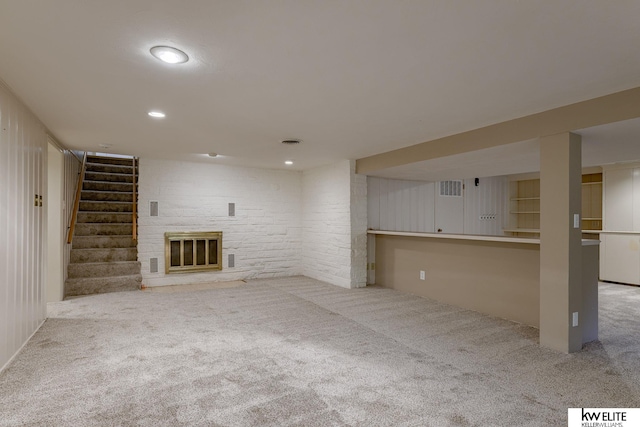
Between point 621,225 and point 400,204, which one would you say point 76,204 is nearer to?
point 400,204

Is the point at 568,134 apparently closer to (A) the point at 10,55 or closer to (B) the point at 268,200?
(A) the point at 10,55

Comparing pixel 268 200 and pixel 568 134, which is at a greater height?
pixel 568 134

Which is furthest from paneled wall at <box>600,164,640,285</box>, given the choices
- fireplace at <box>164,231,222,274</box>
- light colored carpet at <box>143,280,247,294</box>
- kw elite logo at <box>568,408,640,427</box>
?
fireplace at <box>164,231,222,274</box>

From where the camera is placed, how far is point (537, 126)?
3.11 m

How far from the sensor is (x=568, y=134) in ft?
9.57

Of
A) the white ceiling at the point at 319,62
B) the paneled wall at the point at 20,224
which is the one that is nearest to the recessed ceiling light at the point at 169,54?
the white ceiling at the point at 319,62

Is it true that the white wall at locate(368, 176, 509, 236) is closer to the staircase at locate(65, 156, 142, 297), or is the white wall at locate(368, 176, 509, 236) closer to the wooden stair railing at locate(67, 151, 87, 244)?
the staircase at locate(65, 156, 142, 297)

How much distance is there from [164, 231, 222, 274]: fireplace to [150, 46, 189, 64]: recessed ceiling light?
4259mm

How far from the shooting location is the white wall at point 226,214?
5801 mm

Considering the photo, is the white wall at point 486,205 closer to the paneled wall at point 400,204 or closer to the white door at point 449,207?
the white door at point 449,207

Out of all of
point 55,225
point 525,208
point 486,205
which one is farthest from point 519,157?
point 55,225

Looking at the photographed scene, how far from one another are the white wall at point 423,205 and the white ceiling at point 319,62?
8.19ft

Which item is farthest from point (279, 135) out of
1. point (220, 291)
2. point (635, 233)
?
point (635, 233)

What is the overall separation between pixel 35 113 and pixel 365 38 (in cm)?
323
